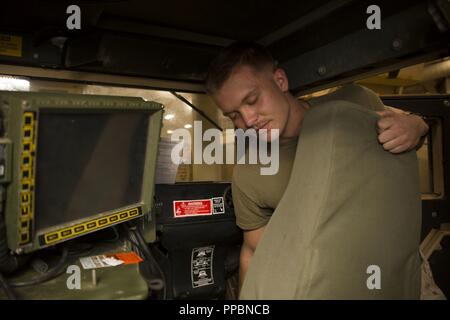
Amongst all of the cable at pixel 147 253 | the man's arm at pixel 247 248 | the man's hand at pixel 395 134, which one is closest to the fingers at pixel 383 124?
the man's hand at pixel 395 134

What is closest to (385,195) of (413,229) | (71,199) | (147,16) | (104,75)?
(413,229)

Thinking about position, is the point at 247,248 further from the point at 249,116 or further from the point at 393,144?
the point at 393,144

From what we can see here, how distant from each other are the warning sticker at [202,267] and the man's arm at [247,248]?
0.16 m

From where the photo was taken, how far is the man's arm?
1.73 metres

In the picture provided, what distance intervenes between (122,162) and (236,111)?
61 cm

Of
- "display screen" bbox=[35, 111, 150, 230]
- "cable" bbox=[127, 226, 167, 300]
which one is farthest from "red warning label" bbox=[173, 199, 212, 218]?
"display screen" bbox=[35, 111, 150, 230]

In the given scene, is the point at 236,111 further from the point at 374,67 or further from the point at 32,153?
the point at 32,153

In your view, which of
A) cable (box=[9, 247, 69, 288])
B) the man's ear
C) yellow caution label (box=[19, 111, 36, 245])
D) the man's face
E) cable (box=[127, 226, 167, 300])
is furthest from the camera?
the man's ear

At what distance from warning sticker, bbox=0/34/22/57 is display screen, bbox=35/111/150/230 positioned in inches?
38.2

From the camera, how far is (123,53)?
1845mm

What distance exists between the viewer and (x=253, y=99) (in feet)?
5.03

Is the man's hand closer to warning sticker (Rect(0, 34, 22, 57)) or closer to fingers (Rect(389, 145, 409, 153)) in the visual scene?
fingers (Rect(389, 145, 409, 153))

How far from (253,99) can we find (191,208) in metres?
0.56

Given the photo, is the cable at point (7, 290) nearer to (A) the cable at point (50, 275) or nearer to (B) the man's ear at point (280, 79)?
(A) the cable at point (50, 275)
